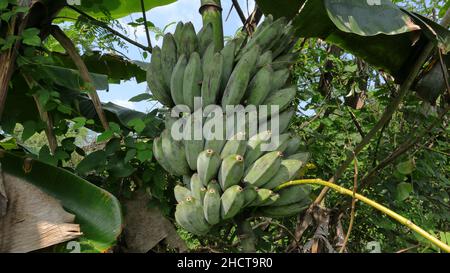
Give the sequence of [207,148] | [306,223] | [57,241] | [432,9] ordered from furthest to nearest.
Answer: [432,9] → [306,223] → [57,241] → [207,148]

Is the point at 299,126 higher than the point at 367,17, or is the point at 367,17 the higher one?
the point at 367,17

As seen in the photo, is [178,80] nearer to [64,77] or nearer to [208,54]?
[208,54]

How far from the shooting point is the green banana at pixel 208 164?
101 cm

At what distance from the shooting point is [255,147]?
105 cm

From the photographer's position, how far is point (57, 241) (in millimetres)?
1150

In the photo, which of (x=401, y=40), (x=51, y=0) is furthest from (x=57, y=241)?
(x=401, y=40)

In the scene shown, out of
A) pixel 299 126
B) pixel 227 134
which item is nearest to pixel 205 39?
pixel 227 134

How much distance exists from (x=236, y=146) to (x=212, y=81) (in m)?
0.18

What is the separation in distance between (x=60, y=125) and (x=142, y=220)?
0.47 meters

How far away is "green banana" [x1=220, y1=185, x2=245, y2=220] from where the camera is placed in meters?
0.98

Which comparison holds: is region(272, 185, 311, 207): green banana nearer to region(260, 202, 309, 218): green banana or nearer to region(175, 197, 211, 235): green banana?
region(260, 202, 309, 218): green banana

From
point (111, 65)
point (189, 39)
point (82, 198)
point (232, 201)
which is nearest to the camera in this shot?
point (232, 201)
